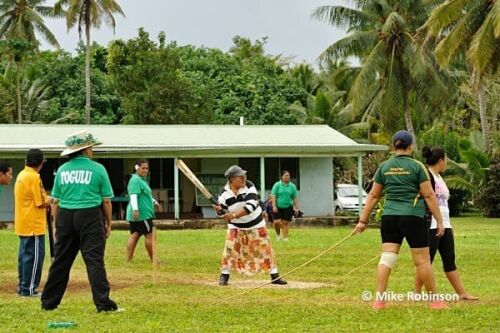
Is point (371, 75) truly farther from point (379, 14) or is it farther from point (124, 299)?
point (124, 299)

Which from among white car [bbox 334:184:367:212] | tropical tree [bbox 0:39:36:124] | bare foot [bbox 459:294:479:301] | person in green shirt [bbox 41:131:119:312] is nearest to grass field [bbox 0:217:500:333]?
Answer: bare foot [bbox 459:294:479:301]

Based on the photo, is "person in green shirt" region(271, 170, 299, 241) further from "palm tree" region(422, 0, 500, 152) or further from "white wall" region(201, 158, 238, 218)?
"white wall" region(201, 158, 238, 218)

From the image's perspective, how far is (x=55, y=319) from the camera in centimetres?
1020

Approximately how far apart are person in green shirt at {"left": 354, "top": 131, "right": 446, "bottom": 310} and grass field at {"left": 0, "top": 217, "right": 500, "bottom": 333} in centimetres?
42

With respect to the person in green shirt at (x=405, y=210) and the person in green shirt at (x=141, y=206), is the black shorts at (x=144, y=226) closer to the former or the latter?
the person in green shirt at (x=141, y=206)

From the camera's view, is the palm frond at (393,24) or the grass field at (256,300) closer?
the grass field at (256,300)

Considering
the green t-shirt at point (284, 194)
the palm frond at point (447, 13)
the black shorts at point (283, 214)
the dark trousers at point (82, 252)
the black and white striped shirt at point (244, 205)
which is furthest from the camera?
the palm frond at point (447, 13)

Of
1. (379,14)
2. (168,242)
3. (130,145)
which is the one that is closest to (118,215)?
(130,145)

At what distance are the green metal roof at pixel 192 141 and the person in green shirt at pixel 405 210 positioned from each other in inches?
894

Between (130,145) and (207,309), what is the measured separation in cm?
2384

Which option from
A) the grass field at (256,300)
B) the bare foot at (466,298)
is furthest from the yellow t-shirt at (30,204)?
the bare foot at (466,298)

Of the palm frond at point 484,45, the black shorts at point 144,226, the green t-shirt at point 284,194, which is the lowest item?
the black shorts at point 144,226

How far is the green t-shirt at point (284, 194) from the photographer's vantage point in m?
23.6

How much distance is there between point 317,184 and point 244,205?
23.3 metres
